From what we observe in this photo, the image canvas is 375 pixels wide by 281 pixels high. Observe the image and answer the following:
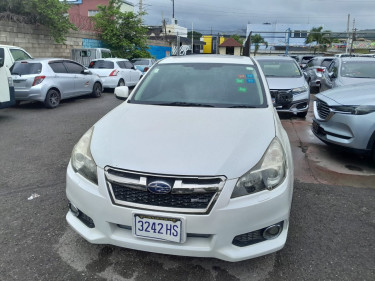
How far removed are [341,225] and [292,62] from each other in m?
6.73

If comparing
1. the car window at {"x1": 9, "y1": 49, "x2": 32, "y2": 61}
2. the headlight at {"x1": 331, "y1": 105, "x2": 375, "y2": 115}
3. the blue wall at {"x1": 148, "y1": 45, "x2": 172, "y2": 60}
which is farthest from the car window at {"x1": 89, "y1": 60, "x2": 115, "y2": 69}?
the blue wall at {"x1": 148, "y1": 45, "x2": 172, "y2": 60}

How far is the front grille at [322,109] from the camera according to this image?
501 centimetres

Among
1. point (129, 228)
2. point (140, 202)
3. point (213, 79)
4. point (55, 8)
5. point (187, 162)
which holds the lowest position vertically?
point (129, 228)

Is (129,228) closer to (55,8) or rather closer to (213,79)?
(213,79)

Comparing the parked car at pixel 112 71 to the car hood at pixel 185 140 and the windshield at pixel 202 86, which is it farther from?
the car hood at pixel 185 140

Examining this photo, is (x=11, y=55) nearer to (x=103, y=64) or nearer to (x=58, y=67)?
(x=58, y=67)

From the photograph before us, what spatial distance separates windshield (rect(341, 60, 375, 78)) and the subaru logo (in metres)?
7.49

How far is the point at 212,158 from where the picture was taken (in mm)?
2164

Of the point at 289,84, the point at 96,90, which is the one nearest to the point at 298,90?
the point at 289,84

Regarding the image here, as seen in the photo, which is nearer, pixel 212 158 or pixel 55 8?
pixel 212 158

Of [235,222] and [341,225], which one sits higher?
Answer: [235,222]

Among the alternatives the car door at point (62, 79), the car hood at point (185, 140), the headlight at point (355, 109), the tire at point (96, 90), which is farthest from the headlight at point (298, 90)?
the tire at point (96, 90)

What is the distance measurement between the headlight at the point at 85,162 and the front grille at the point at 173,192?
268 millimetres

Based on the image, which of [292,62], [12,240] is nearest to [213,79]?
[12,240]
